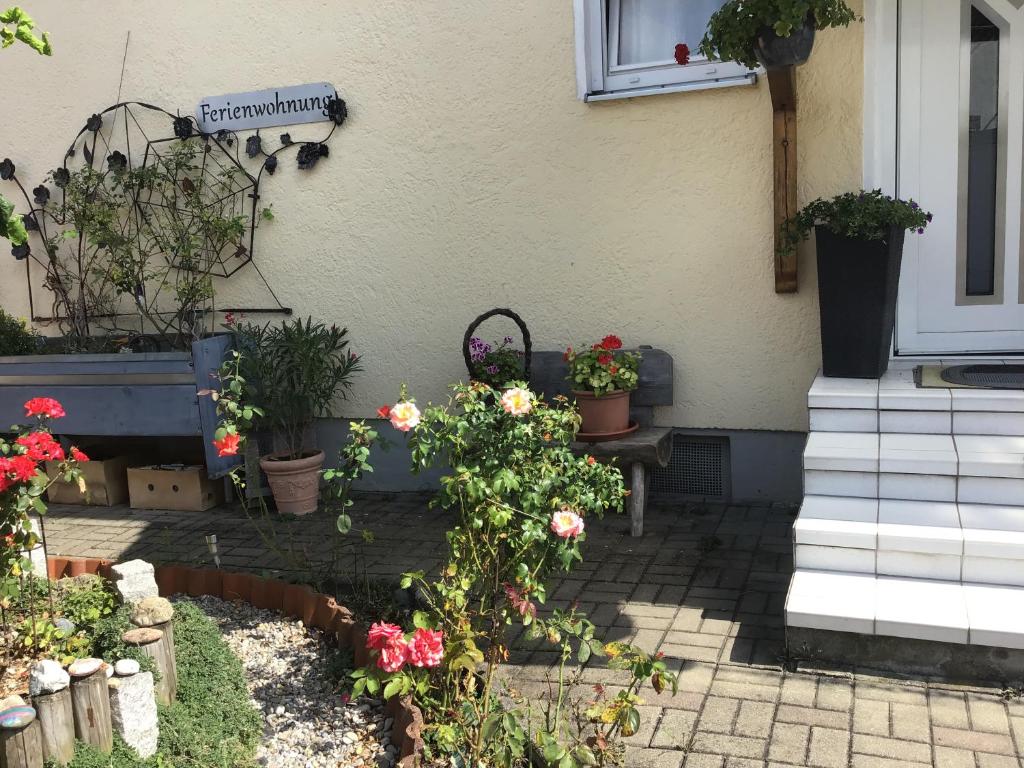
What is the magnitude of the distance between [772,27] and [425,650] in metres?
3.03

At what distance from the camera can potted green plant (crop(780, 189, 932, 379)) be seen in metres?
4.57

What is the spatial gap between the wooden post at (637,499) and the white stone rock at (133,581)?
98.6 inches

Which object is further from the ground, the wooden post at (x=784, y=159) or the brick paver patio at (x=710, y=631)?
the wooden post at (x=784, y=159)

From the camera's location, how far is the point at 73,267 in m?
7.29

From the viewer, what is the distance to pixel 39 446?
3420 mm

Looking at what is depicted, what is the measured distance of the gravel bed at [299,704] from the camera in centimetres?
301

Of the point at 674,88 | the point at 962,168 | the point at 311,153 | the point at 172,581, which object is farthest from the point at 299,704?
the point at 962,168

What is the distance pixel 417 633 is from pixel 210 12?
5.14 metres

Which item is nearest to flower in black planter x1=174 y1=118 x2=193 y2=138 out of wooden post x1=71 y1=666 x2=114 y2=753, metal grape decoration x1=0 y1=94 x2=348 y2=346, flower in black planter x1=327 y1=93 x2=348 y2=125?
metal grape decoration x1=0 y1=94 x2=348 y2=346

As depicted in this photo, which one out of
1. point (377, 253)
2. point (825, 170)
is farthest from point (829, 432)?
point (377, 253)

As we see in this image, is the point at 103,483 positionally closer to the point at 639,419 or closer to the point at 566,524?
the point at 639,419

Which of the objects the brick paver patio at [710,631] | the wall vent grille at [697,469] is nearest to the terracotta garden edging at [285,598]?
the brick paver patio at [710,631]

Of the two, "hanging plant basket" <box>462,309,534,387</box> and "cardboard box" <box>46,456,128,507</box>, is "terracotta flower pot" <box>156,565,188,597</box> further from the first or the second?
"cardboard box" <box>46,456,128,507</box>

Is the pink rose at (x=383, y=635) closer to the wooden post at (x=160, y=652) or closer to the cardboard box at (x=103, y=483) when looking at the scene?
the wooden post at (x=160, y=652)
